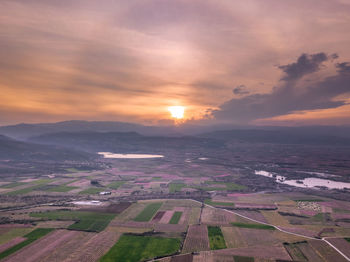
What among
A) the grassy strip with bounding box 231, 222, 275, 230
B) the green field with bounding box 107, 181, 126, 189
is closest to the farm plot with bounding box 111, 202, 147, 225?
the grassy strip with bounding box 231, 222, 275, 230

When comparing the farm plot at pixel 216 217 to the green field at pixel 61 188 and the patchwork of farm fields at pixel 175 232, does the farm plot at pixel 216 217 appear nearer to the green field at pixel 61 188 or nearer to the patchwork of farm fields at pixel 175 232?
the patchwork of farm fields at pixel 175 232

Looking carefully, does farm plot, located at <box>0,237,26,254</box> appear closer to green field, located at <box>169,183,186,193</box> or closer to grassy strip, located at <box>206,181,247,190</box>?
green field, located at <box>169,183,186,193</box>

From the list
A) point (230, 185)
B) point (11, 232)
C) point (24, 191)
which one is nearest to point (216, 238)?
point (11, 232)

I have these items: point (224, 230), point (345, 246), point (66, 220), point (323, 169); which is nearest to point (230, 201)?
point (224, 230)

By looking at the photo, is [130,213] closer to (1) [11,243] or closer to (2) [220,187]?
(1) [11,243]

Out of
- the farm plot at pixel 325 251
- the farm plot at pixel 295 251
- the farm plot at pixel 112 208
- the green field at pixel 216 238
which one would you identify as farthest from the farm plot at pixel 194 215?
the farm plot at pixel 325 251

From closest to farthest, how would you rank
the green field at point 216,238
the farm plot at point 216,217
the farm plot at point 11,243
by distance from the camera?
the farm plot at point 11,243 → the green field at point 216,238 → the farm plot at point 216,217
